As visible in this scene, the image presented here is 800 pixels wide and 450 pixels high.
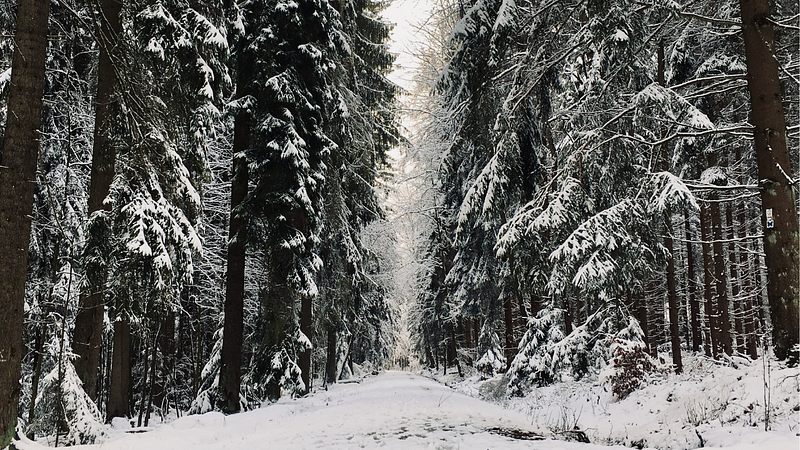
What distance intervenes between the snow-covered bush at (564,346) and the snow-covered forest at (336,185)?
8 centimetres

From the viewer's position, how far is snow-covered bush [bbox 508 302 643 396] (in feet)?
41.5

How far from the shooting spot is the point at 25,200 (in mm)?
5863

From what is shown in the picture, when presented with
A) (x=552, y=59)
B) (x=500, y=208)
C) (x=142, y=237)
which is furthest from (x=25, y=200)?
(x=552, y=59)

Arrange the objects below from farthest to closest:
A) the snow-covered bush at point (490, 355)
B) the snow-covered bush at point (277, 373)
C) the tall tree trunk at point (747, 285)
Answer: the snow-covered bush at point (490, 355) < the tall tree trunk at point (747, 285) < the snow-covered bush at point (277, 373)

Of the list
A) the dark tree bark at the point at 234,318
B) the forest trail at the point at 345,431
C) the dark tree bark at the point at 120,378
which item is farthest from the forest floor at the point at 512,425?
the dark tree bark at the point at 120,378

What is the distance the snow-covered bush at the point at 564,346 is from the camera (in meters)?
12.6

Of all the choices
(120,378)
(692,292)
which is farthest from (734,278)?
(120,378)

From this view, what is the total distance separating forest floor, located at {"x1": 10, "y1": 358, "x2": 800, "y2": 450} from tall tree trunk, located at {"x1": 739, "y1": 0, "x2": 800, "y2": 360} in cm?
85

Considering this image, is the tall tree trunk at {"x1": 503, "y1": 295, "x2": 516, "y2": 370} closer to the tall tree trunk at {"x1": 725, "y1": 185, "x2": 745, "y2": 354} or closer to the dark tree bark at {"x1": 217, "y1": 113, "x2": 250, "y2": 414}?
the tall tree trunk at {"x1": 725, "y1": 185, "x2": 745, "y2": 354}

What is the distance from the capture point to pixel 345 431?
739cm

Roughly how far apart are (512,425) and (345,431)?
2.69m

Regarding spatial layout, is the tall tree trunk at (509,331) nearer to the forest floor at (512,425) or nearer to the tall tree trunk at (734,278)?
the forest floor at (512,425)

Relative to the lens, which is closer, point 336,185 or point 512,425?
point 512,425

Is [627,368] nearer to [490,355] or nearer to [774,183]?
[774,183]
